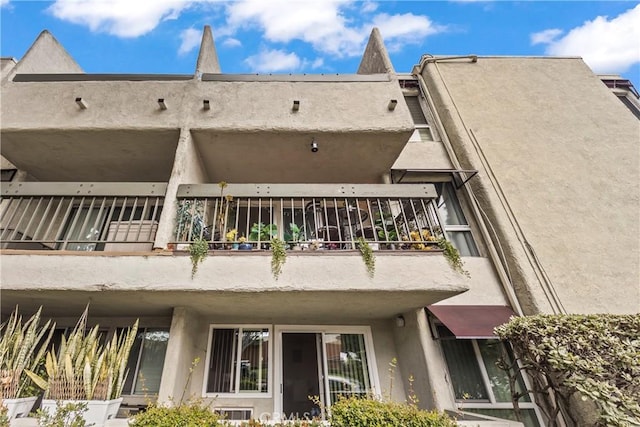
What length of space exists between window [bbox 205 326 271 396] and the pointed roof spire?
604cm

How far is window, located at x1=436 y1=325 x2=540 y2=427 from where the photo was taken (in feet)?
15.7

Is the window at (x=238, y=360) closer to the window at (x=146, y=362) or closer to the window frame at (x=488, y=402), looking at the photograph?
the window at (x=146, y=362)

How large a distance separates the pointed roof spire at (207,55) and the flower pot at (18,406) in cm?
648

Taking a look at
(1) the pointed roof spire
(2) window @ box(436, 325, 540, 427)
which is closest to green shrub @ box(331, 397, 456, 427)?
(2) window @ box(436, 325, 540, 427)

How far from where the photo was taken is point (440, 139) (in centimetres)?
782

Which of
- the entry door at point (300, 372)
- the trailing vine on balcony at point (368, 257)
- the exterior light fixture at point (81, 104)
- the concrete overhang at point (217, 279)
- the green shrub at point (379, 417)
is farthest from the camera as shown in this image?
the exterior light fixture at point (81, 104)

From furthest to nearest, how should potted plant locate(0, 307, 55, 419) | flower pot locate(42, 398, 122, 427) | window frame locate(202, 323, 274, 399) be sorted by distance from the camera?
window frame locate(202, 323, 274, 399), potted plant locate(0, 307, 55, 419), flower pot locate(42, 398, 122, 427)

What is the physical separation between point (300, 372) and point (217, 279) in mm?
2949

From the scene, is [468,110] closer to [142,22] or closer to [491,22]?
[491,22]

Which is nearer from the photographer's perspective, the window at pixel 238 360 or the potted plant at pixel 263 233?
the potted plant at pixel 263 233

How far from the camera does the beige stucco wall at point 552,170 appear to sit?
534 centimetres

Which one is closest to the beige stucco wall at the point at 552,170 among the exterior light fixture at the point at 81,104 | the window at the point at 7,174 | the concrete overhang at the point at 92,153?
the concrete overhang at the point at 92,153

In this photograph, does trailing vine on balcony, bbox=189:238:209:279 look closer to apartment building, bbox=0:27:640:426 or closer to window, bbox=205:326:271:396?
apartment building, bbox=0:27:640:426

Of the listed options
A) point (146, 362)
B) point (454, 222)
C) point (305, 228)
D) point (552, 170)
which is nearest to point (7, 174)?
point (146, 362)
